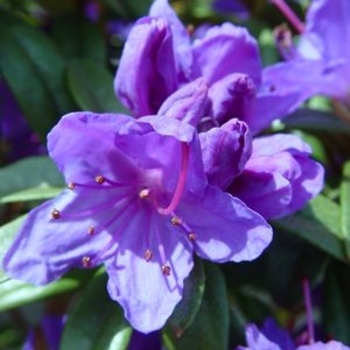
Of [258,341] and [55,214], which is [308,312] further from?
[55,214]

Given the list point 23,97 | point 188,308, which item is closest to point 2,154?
point 23,97

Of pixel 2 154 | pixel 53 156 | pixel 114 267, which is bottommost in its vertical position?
pixel 2 154

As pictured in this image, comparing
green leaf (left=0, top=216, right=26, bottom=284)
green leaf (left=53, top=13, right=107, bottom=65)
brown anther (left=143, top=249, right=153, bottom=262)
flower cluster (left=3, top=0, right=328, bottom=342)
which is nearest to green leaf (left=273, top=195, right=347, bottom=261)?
flower cluster (left=3, top=0, right=328, bottom=342)

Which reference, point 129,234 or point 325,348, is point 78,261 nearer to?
point 129,234

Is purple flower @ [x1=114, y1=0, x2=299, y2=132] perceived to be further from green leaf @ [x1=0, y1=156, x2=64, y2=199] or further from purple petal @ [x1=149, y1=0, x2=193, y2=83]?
green leaf @ [x1=0, y1=156, x2=64, y2=199]

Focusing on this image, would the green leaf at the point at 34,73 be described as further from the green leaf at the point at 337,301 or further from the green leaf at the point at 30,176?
the green leaf at the point at 337,301

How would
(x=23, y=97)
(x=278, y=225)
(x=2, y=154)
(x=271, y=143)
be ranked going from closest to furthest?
(x=271, y=143) → (x=278, y=225) → (x=23, y=97) → (x=2, y=154)
